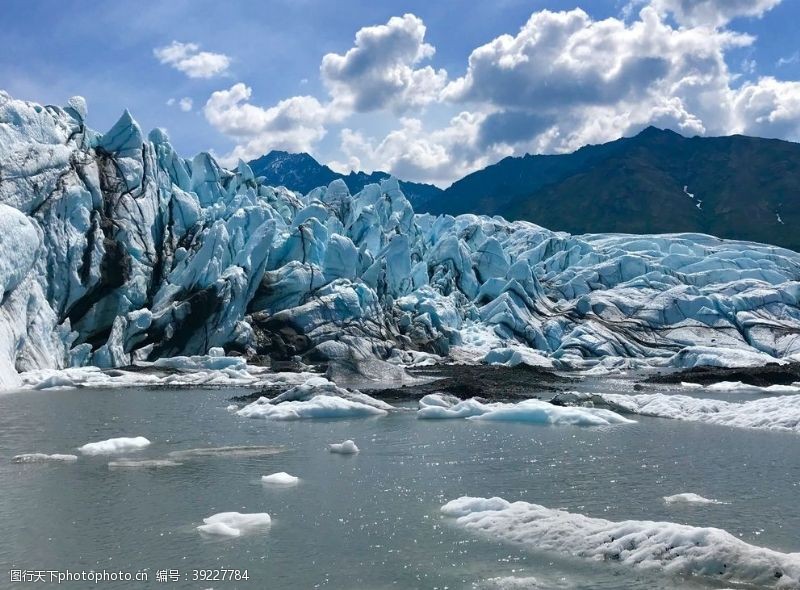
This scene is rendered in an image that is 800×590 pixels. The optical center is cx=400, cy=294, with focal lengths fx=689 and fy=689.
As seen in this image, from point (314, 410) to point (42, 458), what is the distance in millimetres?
12599

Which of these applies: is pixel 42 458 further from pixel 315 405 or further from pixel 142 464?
pixel 315 405

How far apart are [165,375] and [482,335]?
3533cm

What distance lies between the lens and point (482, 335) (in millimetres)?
72438

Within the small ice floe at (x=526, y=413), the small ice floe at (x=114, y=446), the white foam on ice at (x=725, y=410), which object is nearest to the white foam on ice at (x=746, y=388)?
the white foam on ice at (x=725, y=410)

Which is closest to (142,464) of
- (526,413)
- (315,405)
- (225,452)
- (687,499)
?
(225,452)

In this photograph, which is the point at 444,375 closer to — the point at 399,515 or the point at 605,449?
the point at 605,449

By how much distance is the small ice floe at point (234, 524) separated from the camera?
1288 cm

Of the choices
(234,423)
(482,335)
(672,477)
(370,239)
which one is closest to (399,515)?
(672,477)

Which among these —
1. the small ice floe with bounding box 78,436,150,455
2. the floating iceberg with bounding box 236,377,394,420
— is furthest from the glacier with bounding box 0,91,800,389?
the small ice floe with bounding box 78,436,150,455

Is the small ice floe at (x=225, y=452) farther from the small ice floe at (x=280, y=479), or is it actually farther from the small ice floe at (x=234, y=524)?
the small ice floe at (x=234, y=524)

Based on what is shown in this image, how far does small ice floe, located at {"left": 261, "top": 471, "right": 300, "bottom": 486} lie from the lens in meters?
16.9

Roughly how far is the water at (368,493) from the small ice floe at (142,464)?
1.19 ft

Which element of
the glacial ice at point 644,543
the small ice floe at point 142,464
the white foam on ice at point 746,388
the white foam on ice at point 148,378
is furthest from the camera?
the white foam on ice at point 746,388

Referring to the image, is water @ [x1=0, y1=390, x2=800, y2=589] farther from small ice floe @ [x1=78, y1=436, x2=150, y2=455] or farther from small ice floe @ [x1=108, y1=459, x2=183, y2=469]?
small ice floe @ [x1=78, y1=436, x2=150, y2=455]
